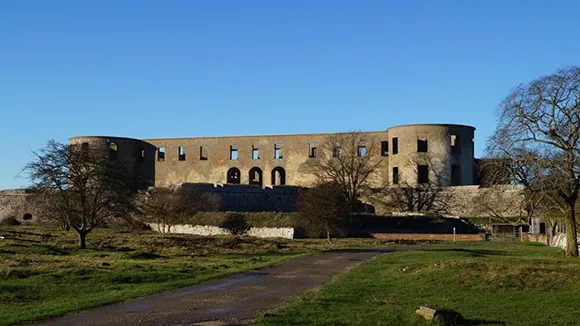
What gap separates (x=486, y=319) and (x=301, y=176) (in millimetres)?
60679

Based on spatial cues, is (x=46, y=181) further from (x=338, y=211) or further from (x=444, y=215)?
(x=444, y=215)

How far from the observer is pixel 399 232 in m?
54.8

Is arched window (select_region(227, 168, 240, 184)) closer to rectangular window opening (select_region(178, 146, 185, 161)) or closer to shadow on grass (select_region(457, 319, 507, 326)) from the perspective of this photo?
rectangular window opening (select_region(178, 146, 185, 161))

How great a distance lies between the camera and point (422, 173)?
216ft

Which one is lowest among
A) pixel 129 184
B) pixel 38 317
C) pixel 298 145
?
pixel 38 317

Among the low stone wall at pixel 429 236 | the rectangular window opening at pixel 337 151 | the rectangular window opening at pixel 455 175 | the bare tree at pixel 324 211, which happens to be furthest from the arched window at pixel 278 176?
the bare tree at pixel 324 211

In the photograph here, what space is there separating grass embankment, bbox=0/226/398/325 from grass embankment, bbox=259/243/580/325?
13.8 feet

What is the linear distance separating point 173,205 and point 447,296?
3719 centimetres

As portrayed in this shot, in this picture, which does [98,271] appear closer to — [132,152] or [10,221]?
[10,221]

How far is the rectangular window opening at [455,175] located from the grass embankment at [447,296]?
1812 inches

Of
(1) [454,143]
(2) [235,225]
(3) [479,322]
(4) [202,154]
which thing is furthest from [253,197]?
(3) [479,322]

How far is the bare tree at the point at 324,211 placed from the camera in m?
44.3

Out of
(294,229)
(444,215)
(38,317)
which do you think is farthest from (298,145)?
(38,317)

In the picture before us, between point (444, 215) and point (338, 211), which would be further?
point (444, 215)
